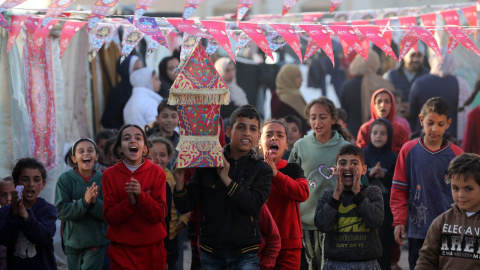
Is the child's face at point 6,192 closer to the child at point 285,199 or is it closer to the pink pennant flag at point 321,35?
the child at point 285,199

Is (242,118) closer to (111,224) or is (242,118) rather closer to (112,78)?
(111,224)

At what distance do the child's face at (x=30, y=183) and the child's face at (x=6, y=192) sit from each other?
12 centimetres

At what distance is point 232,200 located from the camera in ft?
18.3

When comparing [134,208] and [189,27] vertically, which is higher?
[189,27]

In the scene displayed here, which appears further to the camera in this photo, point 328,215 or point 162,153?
point 162,153

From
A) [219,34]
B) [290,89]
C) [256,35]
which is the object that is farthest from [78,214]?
[290,89]

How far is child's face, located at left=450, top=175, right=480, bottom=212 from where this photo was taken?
16.9 feet

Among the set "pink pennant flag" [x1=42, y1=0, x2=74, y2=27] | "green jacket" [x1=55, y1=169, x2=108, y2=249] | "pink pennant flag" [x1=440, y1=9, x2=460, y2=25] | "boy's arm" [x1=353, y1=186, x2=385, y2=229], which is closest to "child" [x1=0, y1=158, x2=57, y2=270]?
"green jacket" [x1=55, y1=169, x2=108, y2=249]

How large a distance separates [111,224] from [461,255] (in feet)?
9.16

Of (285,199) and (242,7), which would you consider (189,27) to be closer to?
(242,7)

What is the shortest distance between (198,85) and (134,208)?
1324mm

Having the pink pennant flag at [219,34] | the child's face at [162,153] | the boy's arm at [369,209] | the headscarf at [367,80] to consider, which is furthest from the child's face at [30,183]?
the headscarf at [367,80]

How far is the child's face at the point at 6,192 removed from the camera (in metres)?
6.71

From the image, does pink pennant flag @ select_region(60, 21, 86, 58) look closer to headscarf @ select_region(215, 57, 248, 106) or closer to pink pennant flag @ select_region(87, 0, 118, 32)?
pink pennant flag @ select_region(87, 0, 118, 32)
